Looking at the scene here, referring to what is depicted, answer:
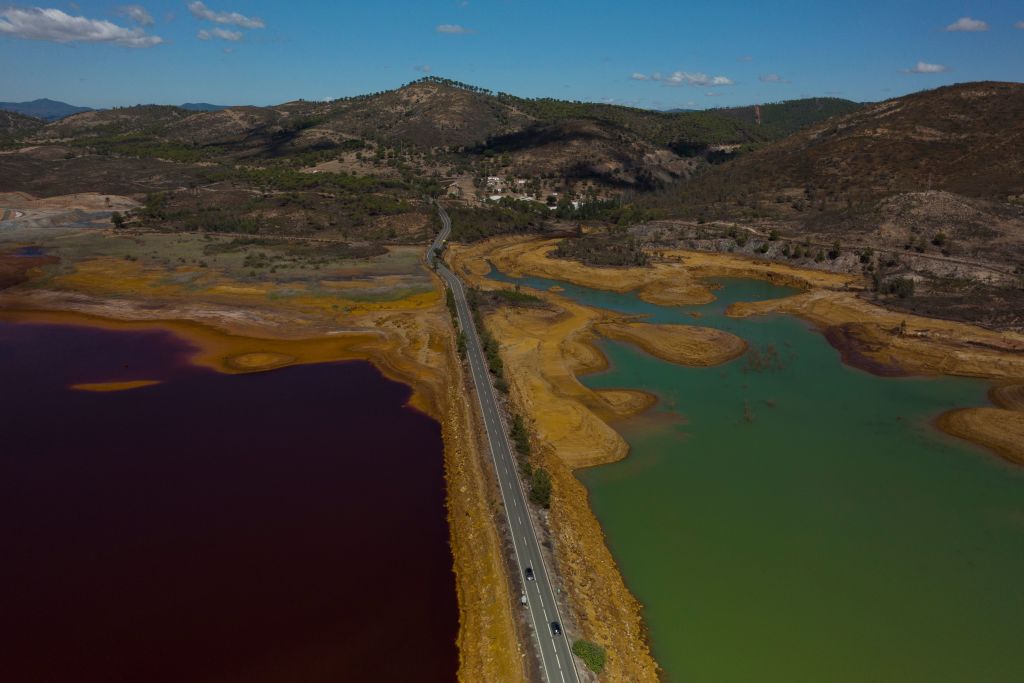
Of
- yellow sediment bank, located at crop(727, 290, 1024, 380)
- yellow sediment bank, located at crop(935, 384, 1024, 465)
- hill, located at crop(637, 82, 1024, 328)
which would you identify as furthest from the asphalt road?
hill, located at crop(637, 82, 1024, 328)

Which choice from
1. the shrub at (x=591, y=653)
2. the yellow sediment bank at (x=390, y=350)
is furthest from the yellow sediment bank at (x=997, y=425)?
the yellow sediment bank at (x=390, y=350)

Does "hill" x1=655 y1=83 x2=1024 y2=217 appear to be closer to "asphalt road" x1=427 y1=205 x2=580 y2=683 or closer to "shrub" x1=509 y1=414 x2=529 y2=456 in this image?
"asphalt road" x1=427 y1=205 x2=580 y2=683

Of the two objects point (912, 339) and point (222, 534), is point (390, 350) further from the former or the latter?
point (912, 339)

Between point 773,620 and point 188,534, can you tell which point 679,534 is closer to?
point 773,620

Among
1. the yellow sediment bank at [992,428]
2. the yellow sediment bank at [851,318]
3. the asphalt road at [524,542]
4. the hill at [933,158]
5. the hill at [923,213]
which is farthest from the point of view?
the hill at [933,158]

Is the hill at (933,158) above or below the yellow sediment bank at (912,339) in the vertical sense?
above

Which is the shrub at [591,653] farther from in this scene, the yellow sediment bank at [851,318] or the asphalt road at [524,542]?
the yellow sediment bank at [851,318]
